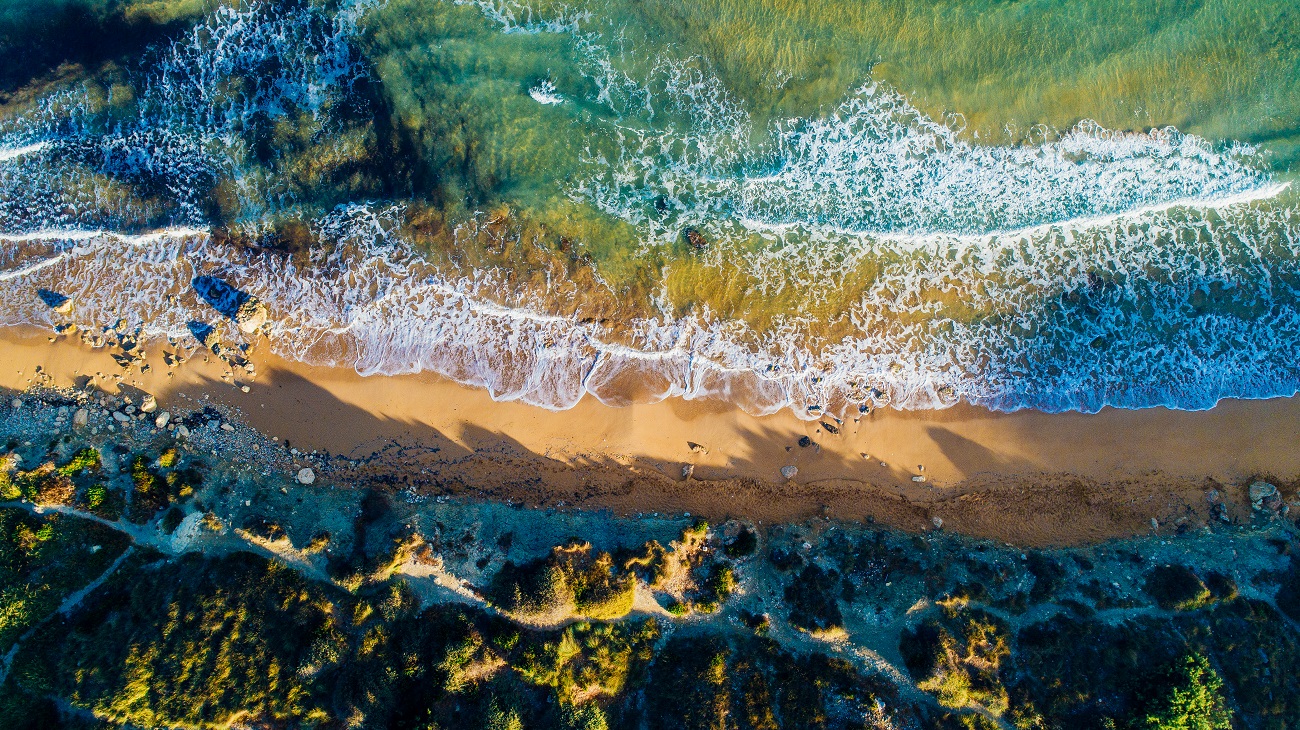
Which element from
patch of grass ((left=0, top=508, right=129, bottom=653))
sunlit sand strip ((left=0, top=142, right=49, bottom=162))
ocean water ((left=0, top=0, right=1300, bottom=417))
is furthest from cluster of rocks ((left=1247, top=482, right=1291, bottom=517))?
sunlit sand strip ((left=0, top=142, right=49, bottom=162))

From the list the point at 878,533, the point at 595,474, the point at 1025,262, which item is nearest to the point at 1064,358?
the point at 1025,262

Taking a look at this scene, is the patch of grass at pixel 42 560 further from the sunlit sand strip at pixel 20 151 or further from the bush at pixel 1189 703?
the bush at pixel 1189 703

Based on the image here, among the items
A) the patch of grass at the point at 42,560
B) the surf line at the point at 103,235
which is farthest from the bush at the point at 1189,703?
the surf line at the point at 103,235

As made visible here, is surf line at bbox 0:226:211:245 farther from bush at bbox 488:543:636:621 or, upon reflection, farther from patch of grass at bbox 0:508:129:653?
bush at bbox 488:543:636:621

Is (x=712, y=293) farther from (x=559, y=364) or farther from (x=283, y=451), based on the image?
(x=283, y=451)

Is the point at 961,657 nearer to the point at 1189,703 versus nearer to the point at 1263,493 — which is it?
the point at 1189,703

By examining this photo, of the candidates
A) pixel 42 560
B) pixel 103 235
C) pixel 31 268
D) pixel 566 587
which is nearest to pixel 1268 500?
pixel 566 587

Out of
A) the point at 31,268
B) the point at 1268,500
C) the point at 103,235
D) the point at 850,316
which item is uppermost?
the point at 103,235
